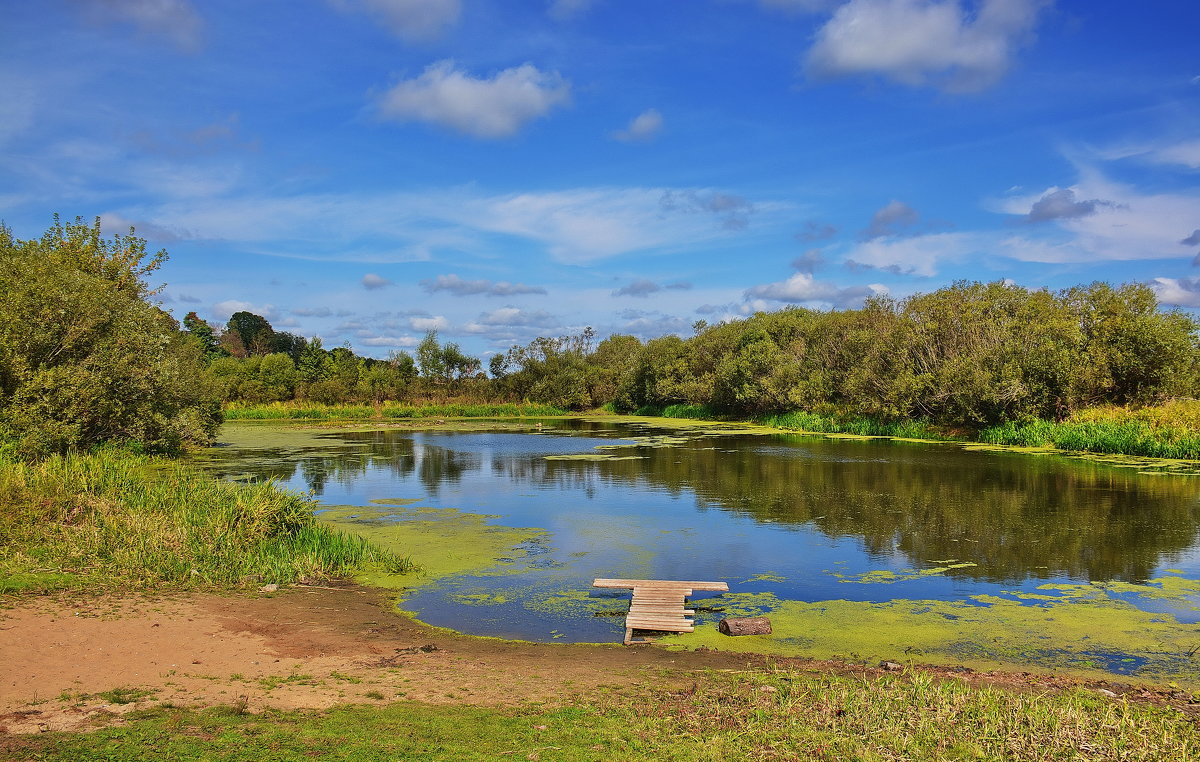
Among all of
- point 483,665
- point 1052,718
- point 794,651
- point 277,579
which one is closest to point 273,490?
point 277,579

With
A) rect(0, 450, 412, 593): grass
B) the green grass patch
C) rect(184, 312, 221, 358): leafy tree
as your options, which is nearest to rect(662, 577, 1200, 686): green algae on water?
rect(0, 450, 412, 593): grass

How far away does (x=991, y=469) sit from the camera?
2441 cm

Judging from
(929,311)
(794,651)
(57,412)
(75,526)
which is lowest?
(794,651)

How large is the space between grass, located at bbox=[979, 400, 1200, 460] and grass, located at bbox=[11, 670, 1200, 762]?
23788 mm

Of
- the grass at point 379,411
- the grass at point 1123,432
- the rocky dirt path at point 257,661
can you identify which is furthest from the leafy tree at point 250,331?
the rocky dirt path at point 257,661

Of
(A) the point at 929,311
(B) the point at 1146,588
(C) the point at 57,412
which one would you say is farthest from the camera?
(A) the point at 929,311

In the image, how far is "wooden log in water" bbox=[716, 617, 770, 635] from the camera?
29.0ft

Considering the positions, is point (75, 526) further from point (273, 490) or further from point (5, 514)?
point (273, 490)

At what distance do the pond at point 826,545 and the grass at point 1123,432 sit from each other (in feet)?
7.65

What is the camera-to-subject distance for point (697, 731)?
5.48m

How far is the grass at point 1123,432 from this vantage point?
24984mm

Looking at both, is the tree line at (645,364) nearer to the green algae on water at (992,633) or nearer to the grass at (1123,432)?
the grass at (1123,432)

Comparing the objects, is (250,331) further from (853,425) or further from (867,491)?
(867,491)

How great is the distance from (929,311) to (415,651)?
37023mm
